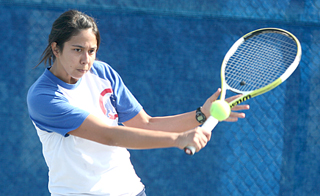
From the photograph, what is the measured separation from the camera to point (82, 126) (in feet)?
4.74

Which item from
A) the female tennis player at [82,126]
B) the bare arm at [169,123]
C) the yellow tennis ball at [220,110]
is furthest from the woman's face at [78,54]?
the yellow tennis ball at [220,110]

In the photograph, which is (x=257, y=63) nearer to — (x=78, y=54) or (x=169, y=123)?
(x=169, y=123)

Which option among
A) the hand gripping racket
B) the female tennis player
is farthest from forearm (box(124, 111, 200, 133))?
the hand gripping racket

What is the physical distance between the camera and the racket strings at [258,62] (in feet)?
7.93

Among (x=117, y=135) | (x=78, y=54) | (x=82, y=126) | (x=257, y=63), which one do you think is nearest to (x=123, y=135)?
(x=117, y=135)

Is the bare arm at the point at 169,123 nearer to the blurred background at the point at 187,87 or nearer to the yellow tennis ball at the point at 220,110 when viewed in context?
the yellow tennis ball at the point at 220,110

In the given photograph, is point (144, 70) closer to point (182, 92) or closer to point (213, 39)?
point (182, 92)

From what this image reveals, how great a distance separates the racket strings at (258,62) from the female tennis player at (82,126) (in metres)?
0.72

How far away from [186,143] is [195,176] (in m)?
1.43

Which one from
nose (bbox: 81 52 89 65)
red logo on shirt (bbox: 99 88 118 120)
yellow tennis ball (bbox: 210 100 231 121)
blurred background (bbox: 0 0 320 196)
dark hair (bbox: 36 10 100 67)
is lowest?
blurred background (bbox: 0 0 320 196)

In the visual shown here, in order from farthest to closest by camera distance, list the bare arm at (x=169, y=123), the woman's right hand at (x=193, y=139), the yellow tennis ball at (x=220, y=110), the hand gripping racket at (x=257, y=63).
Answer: the hand gripping racket at (x=257, y=63)
the bare arm at (x=169, y=123)
the yellow tennis ball at (x=220, y=110)
the woman's right hand at (x=193, y=139)

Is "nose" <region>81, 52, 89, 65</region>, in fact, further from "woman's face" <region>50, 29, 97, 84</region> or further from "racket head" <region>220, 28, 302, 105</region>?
"racket head" <region>220, 28, 302, 105</region>

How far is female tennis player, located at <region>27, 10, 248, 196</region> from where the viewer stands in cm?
144

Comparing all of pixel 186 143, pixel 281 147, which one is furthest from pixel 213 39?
pixel 186 143
